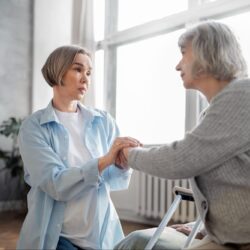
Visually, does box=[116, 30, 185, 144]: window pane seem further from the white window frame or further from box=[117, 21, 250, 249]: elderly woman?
box=[117, 21, 250, 249]: elderly woman

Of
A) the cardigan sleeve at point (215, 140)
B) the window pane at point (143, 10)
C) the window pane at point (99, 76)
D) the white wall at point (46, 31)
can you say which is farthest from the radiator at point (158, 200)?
the cardigan sleeve at point (215, 140)

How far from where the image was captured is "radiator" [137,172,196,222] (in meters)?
3.41

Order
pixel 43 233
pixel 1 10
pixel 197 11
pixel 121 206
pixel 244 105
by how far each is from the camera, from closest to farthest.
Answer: pixel 244 105
pixel 43 233
pixel 197 11
pixel 121 206
pixel 1 10

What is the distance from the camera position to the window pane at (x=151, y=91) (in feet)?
12.6

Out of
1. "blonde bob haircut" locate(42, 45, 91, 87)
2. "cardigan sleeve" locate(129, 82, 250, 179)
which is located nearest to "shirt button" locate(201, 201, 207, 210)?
"cardigan sleeve" locate(129, 82, 250, 179)

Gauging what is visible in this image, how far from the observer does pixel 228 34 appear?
114 cm

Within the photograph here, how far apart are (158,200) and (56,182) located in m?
2.44

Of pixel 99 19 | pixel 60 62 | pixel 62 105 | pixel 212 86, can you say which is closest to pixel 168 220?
pixel 212 86

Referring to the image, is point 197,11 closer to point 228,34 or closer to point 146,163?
point 228,34

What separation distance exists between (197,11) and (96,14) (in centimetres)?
160

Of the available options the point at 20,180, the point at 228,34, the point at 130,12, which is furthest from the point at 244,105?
the point at 20,180

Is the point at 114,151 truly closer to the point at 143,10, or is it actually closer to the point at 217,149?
the point at 217,149

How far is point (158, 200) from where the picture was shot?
371 centimetres

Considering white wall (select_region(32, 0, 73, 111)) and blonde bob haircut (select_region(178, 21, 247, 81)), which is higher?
white wall (select_region(32, 0, 73, 111))
